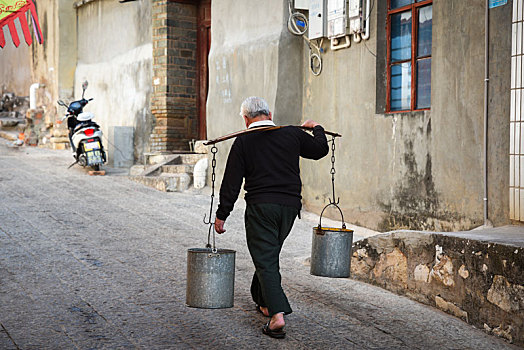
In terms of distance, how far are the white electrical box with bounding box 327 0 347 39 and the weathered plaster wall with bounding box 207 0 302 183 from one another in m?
1.06

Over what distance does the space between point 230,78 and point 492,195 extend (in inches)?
242

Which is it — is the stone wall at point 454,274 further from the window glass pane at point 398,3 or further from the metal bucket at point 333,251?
the window glass pane at point 398,3

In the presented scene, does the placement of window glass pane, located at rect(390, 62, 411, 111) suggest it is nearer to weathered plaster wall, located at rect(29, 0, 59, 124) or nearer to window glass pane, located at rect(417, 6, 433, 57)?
window glass pane, located at rect(417, 6, 433, 57)

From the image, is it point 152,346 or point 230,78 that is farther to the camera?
point 230,78

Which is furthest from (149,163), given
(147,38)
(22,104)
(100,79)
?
(22,104)

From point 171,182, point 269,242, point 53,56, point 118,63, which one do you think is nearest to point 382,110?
point 269,242

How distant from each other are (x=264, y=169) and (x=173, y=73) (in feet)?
33.4

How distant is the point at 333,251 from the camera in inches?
209

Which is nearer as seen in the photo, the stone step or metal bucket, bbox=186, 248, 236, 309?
metal bucket, bbox=186, 248, 236, 309

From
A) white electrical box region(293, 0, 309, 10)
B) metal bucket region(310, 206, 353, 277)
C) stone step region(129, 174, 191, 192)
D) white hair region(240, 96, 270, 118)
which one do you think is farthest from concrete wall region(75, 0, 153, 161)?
white hair region(240, 96, 270, 118)

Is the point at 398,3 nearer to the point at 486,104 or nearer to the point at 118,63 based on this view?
the point at 486,104

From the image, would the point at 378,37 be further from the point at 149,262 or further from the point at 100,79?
the point at 100,79

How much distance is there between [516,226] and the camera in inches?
238

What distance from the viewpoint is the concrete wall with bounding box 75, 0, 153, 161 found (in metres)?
15.4
